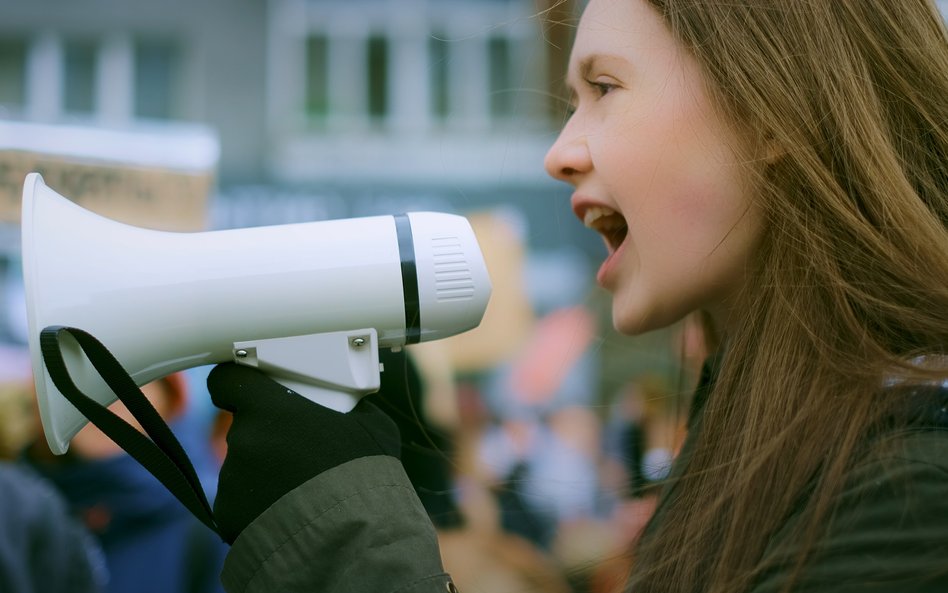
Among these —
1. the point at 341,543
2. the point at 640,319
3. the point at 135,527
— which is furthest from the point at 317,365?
the point at 135,527

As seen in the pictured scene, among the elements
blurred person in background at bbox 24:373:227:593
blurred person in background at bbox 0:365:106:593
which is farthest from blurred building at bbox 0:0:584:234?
blurred person in background at bbox 0:365:106:593

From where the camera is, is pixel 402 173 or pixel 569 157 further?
pixel 402 173

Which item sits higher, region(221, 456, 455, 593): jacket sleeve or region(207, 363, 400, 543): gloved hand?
region(207, 363, 400, 543): gloved hand

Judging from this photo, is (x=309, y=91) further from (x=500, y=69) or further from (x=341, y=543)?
(x=341, y=543)

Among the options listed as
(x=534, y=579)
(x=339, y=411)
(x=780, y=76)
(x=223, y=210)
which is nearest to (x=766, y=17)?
(x=780, y=76)

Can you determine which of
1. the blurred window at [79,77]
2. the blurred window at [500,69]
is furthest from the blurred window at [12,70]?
the blurred window at [500,69]

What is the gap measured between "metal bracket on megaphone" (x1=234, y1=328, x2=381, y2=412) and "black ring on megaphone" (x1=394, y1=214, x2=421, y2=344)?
0.08 m

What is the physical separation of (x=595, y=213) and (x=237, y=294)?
52 centimetres

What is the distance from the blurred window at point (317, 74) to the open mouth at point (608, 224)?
6.09 meters

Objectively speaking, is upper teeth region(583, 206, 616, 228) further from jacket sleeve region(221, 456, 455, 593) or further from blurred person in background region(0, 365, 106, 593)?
blurred person in background region(0, 365, 106, 593)

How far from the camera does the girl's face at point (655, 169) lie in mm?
1166

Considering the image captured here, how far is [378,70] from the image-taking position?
7453 millimetres

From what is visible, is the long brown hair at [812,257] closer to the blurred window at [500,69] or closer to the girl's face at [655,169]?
the girl's face at [655,169]

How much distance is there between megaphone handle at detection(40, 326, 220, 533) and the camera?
1.09 meters
